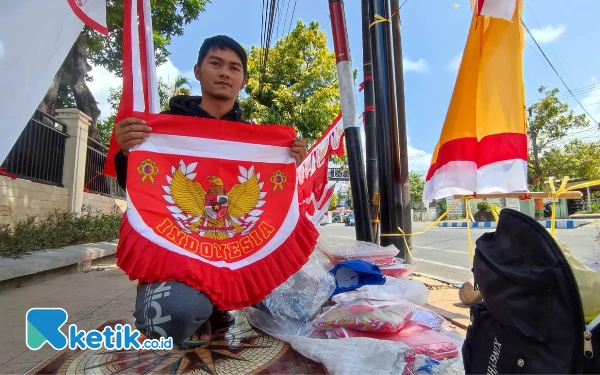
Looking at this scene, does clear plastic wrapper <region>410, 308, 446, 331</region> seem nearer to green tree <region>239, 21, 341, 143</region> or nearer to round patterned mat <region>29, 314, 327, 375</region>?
round patterned mat <region>29, 314, 327, 375</region>

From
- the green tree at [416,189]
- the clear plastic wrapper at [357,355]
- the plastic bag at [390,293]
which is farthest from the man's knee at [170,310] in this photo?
the green tree at [416,189]

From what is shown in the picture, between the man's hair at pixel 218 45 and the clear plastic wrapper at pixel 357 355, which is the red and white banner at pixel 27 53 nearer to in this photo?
the man's hair at pixel 218 45

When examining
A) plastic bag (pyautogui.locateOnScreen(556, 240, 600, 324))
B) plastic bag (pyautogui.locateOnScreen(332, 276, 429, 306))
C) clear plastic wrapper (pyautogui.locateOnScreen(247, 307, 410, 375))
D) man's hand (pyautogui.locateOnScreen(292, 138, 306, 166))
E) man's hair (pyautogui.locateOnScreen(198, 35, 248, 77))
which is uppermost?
man's hair (pyautogui.locateOnScreen(198, 35, 248, 77))

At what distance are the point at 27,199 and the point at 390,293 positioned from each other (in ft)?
16.6

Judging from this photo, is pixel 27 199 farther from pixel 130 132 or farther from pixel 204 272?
pixel 204 272

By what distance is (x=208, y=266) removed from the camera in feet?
4.69

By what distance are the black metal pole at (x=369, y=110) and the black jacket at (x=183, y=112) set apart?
1701mm

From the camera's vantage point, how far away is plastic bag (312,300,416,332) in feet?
5.00

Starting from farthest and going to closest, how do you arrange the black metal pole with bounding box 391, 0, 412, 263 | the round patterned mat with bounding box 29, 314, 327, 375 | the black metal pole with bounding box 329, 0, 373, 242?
the black metal pole with bounding box 391, 0, 412, 263
the black metal pole with bounding box 329, 0, 373, 242
the round patterned mat with bounding box 29, 314, 327, 375

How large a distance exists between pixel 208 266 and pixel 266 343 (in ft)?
1.57

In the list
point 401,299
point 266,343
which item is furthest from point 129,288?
point 401,299

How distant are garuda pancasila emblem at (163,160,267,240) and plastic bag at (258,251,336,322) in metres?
0.44

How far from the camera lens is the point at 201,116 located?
5.93 feet

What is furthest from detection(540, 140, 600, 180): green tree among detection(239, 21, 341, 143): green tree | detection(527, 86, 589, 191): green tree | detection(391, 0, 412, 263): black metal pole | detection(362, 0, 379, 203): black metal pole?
detection(362, 0, 379, 203): black metal pole
